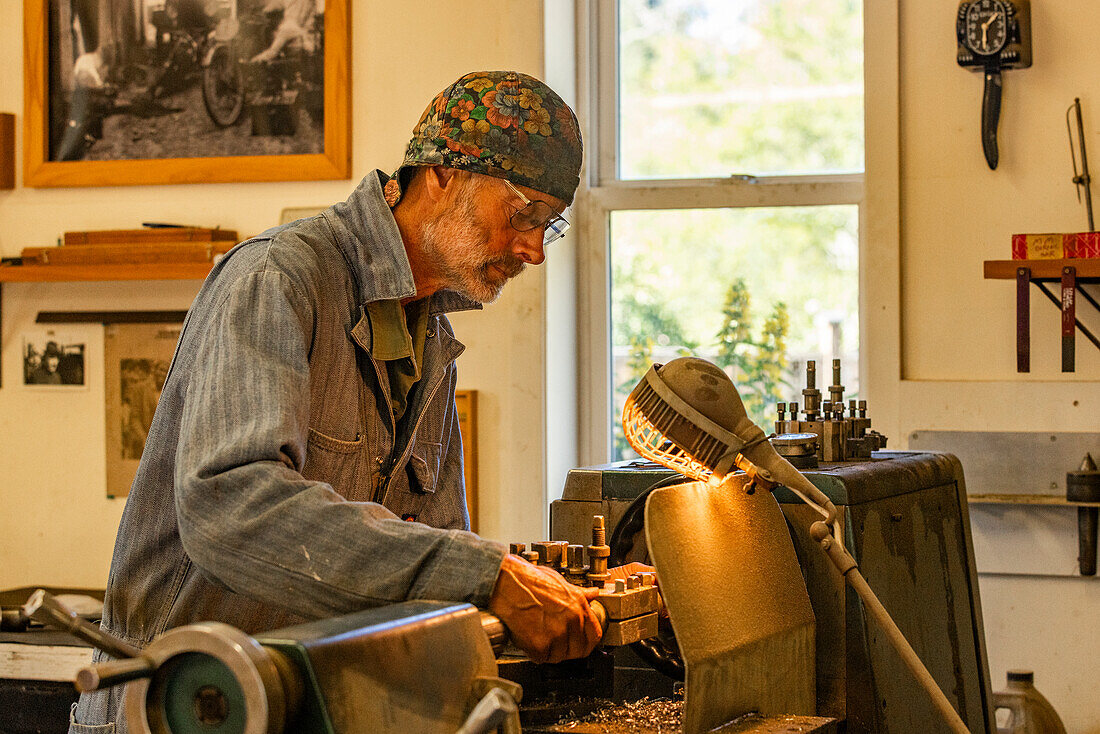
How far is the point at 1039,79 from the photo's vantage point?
240 centimetres

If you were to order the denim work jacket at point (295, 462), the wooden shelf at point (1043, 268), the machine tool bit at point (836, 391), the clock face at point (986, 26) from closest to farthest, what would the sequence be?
the denim work jacket at point (295, 462) → the machine tool bit at point (836, 391) → the wooden shelf at point (1043, 268) → the clock face at point (986, 26)

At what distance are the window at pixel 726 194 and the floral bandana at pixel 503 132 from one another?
1282mm

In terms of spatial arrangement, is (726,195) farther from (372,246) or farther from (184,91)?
(372,246)

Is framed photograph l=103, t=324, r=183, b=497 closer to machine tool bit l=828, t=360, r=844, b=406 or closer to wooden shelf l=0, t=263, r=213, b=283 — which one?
wooden shelf l=0, t=263, r=213, b=283

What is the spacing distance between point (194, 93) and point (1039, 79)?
6.11 feet

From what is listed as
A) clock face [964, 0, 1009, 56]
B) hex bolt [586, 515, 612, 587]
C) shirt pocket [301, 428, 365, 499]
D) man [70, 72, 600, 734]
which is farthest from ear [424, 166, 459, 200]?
clock face [964, 0, 1009, 56]

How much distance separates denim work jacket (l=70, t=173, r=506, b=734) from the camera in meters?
1.10

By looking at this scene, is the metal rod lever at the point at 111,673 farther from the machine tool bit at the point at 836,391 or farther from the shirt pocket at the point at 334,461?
the machine tool bit at the point at 836,391

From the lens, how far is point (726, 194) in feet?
8.83

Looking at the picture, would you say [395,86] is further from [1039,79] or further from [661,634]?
[661,634]

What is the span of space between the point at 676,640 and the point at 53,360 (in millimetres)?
2104

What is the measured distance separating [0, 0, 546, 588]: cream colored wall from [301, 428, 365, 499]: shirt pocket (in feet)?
3.89

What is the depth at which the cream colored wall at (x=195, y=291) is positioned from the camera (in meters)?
2.59

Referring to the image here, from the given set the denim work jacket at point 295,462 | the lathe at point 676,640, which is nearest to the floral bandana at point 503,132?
the denim work jacket at point 295,462
